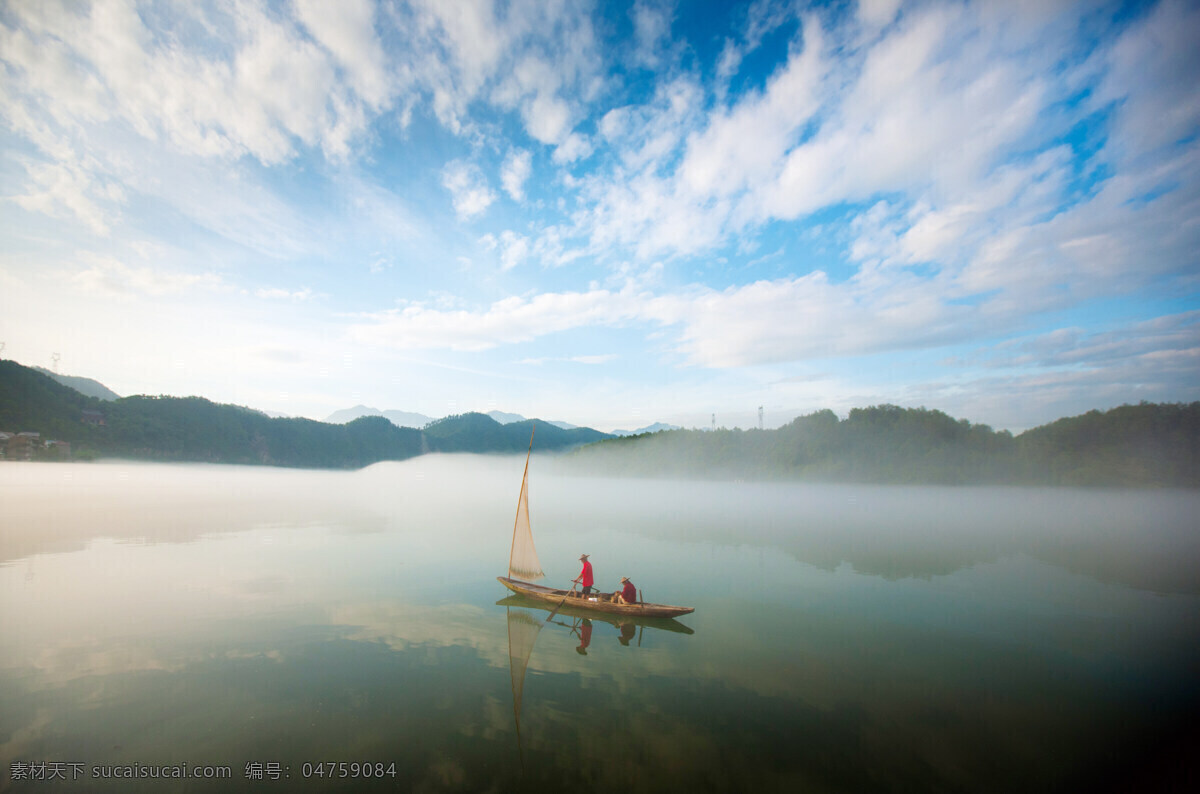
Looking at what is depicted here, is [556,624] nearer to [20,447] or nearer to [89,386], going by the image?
[20,447]

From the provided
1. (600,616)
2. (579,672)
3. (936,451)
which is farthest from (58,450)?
(936,451)

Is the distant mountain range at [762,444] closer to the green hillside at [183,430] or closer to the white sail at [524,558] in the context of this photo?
the green hillside at [183,430]

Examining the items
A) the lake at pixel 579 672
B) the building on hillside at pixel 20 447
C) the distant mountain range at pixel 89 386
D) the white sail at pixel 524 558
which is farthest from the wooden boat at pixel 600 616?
the distant mountain range at pixel 89 386

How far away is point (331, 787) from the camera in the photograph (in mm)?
7512

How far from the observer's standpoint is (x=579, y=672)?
1207 centimetres

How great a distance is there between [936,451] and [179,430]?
625ft

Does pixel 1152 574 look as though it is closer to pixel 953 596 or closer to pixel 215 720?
pixel 953 596

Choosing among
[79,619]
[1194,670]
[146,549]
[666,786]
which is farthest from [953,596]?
[146,549]

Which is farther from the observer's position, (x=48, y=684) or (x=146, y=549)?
(x=146, y=549)

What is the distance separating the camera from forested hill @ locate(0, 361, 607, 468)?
91188mm

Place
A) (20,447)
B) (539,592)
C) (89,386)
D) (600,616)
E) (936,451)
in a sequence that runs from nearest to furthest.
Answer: (600,616)
(539,592)
(20,447)
(936,451)
(89,386)

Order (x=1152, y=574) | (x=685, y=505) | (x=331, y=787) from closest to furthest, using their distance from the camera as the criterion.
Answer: (x=331, y=787) < (x=1152, y=574) < (x=685, y=505)

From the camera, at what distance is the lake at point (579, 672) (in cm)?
819

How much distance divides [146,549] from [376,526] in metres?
14.7
